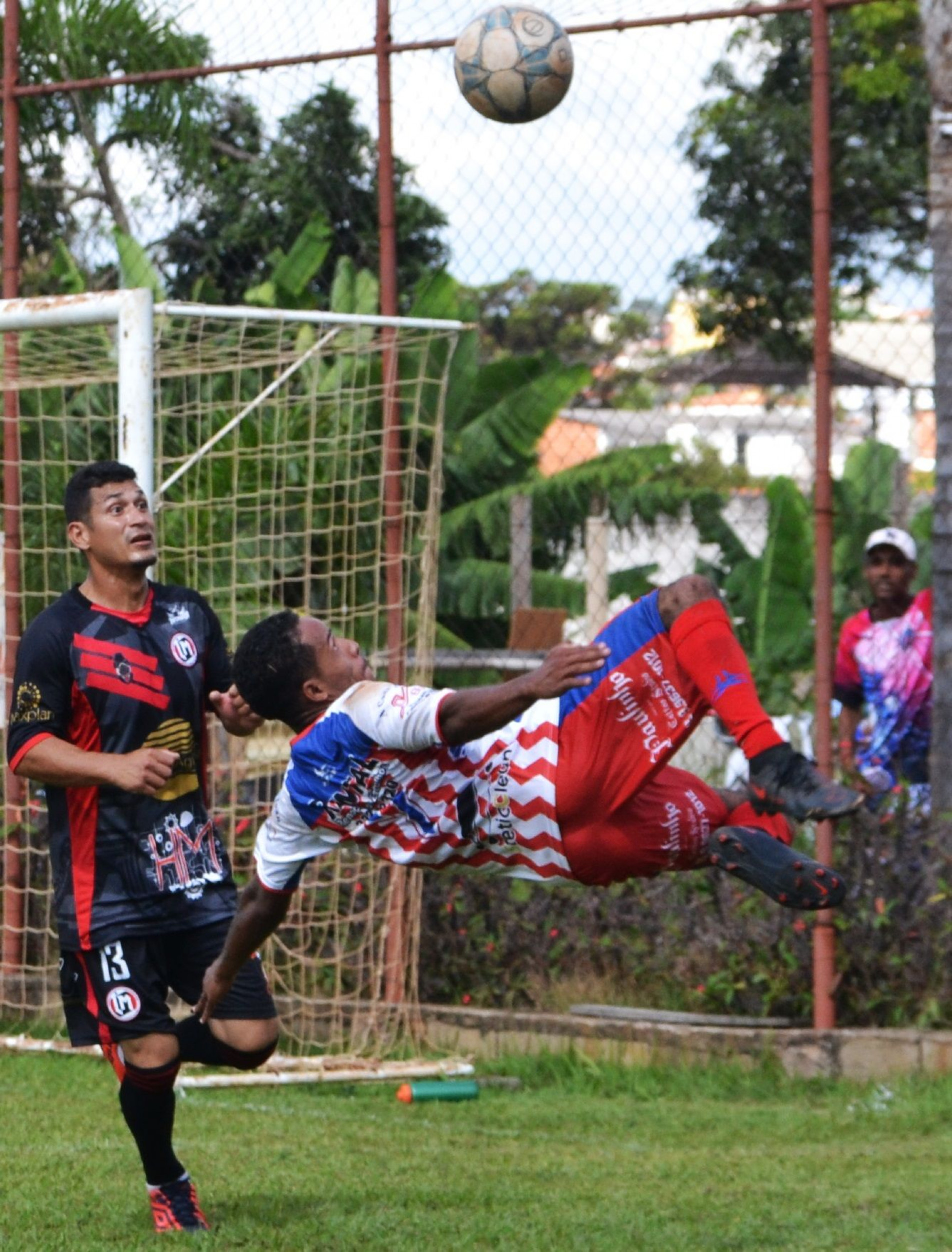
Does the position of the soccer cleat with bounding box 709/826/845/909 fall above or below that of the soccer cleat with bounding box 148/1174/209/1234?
above

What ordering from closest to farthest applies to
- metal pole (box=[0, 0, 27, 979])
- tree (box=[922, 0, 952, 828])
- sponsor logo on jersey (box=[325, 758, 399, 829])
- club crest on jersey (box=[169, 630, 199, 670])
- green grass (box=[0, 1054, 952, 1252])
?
sponsor logo on jersey (box=[325, 758, 399, 829]) → green grass (box=[0, 1054, 952, 1252]) → club crest on jersey (box=[169, 630, 199, 670]) → tree (box=[922, 0, 952, 828]) → metal pole (box=[0, 0, 27, 979])

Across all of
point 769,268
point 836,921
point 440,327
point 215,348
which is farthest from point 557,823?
point 769,268

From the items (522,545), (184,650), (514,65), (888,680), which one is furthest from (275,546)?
(184,650)

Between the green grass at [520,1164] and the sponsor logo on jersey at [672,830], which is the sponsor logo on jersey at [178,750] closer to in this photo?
the green grass at [520,1164]

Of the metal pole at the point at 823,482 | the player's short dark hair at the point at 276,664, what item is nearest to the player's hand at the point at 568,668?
the player's short dark hair at the point at 276,664

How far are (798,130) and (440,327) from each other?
857cm

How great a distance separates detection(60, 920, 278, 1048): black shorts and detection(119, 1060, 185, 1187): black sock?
11cm

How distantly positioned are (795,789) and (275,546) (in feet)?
17.6

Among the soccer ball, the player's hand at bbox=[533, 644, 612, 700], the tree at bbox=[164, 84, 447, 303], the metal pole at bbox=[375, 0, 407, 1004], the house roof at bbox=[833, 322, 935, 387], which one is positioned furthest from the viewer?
the tree at bbox=[164, 84, 447, 303]

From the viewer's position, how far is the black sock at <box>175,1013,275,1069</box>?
533 cm

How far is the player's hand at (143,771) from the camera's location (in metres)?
4.83

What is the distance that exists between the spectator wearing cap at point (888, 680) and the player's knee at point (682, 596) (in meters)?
3.00

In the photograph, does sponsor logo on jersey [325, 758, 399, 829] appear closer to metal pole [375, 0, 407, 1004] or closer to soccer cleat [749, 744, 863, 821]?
soccer cleat [749, 744, 863, 821]

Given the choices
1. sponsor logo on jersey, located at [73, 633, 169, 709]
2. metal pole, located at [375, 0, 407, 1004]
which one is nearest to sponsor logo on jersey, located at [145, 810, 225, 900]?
sponsor logo on jersey, located at [73, 633, 169, 709]
